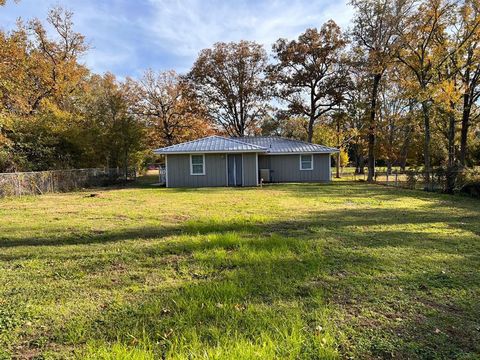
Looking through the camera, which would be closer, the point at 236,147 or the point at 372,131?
the point at 236,147

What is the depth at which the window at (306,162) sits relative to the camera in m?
20.9

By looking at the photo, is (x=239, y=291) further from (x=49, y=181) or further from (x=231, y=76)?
(x=231, y=76)

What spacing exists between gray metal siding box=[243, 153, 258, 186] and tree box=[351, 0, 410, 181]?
886 cm

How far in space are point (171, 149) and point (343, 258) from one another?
49.0 ft

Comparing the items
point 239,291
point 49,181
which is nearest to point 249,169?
point 49,181

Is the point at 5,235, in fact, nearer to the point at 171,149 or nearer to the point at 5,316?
the point at 5,316

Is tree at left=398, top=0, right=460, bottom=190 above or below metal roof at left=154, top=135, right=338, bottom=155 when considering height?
above

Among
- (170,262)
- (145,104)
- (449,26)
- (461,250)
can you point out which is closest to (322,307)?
(170,262)

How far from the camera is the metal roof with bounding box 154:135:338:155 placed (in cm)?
1794

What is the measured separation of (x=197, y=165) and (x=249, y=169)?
10.2 feet

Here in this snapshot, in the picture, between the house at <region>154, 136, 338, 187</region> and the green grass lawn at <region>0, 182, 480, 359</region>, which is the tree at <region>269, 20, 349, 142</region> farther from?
the green grass lawn at <region>0, 182, 480, 359</region>

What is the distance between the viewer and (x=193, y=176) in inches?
732

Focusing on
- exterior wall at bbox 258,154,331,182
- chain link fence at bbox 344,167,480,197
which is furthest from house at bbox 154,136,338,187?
chain link fence at bbox 344,167,480,197

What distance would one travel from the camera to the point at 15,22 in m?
18.8
